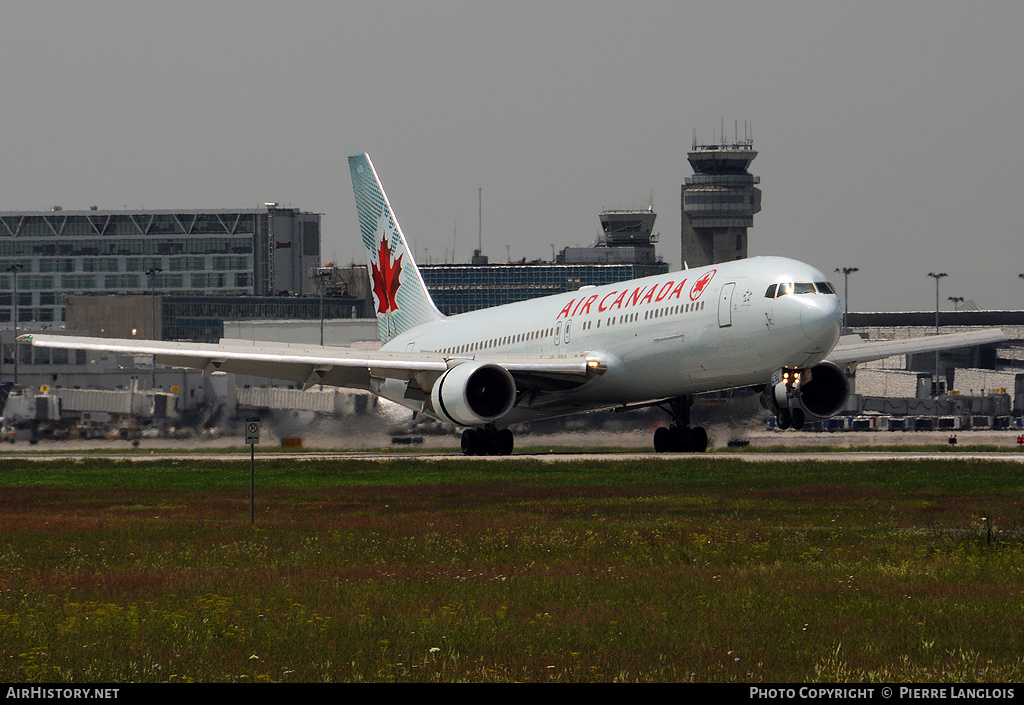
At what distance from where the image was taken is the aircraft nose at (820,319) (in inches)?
1604

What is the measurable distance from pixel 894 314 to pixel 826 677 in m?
→ 172

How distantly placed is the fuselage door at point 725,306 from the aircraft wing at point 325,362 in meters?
5.79

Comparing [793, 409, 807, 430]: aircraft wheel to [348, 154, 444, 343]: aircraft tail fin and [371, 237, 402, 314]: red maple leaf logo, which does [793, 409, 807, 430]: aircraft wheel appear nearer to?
[348, 154, 444, 343]: aircraft tail fin

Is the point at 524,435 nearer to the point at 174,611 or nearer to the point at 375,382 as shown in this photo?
the point at 375,382

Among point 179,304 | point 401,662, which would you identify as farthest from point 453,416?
point 179,304

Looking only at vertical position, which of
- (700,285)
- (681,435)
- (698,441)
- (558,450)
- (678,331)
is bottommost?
(558,450)

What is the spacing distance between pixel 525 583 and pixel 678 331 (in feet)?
86.2

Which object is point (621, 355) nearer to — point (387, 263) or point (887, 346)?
point (887, 346)

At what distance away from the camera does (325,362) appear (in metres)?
50.1

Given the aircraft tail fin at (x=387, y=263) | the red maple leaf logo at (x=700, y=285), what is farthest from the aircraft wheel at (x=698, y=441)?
the aircraft tail fin at (x=387, y=263)

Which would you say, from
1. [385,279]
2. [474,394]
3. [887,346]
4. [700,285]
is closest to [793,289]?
[700,285]

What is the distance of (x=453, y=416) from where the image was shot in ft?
157

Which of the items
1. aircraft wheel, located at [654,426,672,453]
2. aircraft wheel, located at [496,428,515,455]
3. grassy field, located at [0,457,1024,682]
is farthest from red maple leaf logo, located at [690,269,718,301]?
aircraft wheel, located at [496,428,515,455]

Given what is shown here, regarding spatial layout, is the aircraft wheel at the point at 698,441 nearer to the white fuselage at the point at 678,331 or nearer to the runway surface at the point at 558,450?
the runway surface at the point at 558,450
